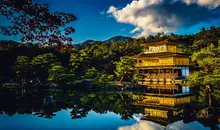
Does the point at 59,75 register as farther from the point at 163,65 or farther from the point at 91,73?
the point at 163,65

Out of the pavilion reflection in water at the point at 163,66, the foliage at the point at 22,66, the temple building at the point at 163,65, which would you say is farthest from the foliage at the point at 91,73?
the foliage at the point at 22,66

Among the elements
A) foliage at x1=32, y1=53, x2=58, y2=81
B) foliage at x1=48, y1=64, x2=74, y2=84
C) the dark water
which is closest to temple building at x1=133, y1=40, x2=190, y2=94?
foliage at x1=48, y1=64, x2=74, y2=84

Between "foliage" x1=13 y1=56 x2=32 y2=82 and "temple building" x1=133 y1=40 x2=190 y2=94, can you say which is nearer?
"foliage" x1=13 y1=56 x2=32 y2=82

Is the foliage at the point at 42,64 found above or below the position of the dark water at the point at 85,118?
above

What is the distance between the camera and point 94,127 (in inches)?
409

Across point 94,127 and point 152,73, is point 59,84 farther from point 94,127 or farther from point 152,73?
point 94,127

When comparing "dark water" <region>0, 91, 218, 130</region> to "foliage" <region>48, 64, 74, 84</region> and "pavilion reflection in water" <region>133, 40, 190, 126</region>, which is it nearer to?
"foliage" <region>48, 64, 74, 84</region>

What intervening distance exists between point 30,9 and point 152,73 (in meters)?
29.4

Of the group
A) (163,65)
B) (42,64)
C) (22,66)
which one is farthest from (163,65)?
(22,66)

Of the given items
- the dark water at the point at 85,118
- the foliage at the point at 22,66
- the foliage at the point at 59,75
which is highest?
the foliage at the point at 22,66

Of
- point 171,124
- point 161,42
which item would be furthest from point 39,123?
point 161,42

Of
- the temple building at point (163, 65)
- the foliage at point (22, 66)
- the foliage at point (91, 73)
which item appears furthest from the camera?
the foliage at point (91, 73)

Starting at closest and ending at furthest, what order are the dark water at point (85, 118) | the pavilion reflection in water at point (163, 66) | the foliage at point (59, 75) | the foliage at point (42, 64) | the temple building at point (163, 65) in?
the dark water at point (85, 118) < the foliage at point (59, 75) < the pavilion reflection in water at point (163, 66) < the temple building at point (163, 65) < the foliage at point (42, 64)

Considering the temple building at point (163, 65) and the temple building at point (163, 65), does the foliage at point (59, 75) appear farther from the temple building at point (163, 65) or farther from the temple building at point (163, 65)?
the temple building at point (163, 65)
